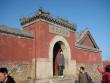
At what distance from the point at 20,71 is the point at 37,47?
1.95 metres

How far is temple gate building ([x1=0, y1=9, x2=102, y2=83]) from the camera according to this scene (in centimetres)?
995

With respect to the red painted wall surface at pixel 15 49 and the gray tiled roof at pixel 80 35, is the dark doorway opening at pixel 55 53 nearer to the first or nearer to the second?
Result: the red painted wall surface at pixel 15 49

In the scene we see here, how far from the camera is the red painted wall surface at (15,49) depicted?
956cm

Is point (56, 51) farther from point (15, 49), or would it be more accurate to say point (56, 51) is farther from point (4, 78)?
point (4, 78)

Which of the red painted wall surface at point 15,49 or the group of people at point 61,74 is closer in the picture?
the group of people at point 61,74

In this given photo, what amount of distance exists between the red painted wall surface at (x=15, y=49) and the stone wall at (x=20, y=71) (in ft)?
0.94

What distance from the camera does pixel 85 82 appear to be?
6.96 meters

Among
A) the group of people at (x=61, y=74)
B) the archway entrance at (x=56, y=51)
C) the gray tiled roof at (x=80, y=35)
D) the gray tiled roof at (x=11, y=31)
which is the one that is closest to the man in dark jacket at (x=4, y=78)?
the group of people at (x=61, y=74)

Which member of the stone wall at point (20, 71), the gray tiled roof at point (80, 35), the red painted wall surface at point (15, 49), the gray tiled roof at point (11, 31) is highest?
the gray tiled roof at point (80, 35)

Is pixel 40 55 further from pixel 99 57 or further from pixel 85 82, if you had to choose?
pixel 99 57


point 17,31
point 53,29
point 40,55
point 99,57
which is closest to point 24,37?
point 17,31

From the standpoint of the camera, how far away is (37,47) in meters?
11.4

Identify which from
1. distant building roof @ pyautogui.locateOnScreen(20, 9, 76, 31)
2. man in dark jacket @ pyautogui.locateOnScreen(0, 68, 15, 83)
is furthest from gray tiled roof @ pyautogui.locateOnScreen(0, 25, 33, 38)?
man in dark jacket @ pyautogui.locateOnScreen(0, 68, 15, 83)

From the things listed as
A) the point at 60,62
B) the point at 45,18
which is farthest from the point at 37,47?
the point at 60,62
